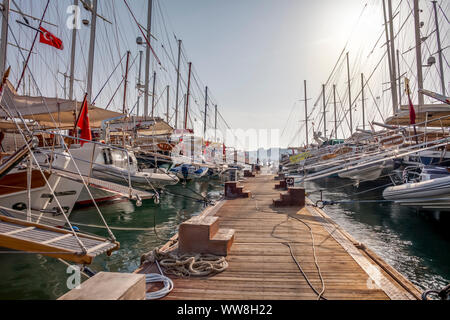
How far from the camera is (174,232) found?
12031mm

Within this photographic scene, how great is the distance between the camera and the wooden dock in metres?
3.98

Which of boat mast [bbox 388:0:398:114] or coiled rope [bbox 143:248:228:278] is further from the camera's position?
boat mast [bbox 388:0:398:114]

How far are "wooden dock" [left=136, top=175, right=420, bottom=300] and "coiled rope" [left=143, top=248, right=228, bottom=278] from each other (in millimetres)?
137

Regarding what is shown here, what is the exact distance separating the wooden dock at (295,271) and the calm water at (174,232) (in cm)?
288

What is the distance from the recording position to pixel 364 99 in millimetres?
44969

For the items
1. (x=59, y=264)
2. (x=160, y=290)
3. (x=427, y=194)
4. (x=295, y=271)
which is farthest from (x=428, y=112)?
(x=59, y=264)

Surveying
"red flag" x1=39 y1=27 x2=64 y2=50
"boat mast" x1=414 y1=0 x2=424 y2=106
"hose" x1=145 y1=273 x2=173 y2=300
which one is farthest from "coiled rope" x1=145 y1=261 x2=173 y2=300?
"boat mast" x1=414 y1=0 x2=424 y2=106

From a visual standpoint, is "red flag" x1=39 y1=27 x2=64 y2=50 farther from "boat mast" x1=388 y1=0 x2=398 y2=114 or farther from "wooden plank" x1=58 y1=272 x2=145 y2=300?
"boat mast" x1=388 y1=0 x2=398 y2=114

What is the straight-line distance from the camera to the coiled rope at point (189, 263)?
4676 mm

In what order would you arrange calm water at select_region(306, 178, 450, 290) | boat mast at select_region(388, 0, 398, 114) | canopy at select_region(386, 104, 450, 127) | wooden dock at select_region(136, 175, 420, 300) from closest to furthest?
wooden dock at select_region(136, 175, 420, 300), calm water at select_region(306, 178, 450, 290), canopy at select_region(386, 104, 450, 127), boat mast at select_region(388, 0, 398, 114)

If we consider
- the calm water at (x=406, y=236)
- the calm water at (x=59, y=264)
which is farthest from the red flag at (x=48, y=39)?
the calm water at (x=406, y=236)

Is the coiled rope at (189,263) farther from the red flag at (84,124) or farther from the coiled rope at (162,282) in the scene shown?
the red flag at (84,124)

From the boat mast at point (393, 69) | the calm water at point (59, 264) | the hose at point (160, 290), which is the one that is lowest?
the calm water at point (59, 264)

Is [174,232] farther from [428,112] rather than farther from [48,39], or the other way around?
[428,112]
